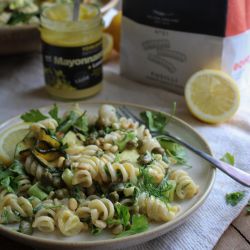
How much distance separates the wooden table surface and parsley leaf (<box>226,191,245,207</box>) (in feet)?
0.15

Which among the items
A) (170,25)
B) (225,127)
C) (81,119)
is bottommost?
(225,127)

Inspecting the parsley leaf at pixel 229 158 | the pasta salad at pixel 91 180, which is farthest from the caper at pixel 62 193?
the parsley leaf at pixel 229 158

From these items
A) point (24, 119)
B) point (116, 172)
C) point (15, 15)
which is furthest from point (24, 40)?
point (116, 172)

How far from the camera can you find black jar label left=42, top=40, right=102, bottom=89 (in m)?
1.65

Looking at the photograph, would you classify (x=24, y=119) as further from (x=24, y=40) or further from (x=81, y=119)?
(x=24, y=40)

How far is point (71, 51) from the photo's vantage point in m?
1.64

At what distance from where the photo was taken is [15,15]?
1.87 metres

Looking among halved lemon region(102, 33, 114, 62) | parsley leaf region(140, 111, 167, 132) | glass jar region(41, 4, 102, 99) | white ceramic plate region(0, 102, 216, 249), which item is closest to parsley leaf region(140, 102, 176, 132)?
parsley leaf region(140, 111, 167, 132)

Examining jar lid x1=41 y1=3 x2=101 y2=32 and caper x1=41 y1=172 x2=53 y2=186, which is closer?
caper x1=41 y1=172 x2=53 y2=186

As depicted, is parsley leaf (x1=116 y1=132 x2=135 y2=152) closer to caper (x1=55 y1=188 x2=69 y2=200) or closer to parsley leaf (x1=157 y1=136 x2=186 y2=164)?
parsley leaf (x1=157 y1=136 x2=186 y2=164)

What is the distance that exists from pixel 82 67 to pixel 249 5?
0.59 m

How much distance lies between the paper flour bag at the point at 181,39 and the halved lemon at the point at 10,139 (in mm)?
619

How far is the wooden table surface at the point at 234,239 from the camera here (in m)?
1.10

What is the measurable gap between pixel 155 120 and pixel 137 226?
1.56ft
